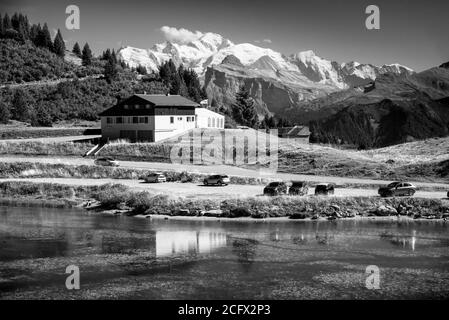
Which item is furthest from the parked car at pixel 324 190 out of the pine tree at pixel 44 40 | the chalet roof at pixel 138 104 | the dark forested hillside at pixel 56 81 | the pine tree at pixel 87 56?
the pine tree at pixel 44 40

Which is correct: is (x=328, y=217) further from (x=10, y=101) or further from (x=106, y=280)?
(x=10, y=101)

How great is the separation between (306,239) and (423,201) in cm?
1760

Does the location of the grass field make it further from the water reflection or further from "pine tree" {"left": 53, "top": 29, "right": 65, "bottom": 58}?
A: "pine tree" {"left": 53, "top": 29, "right": 65, "bottom": 58}

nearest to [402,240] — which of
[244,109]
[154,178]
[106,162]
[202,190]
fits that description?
[202,190]

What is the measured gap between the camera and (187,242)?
40219mm

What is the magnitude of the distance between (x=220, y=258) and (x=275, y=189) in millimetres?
21076

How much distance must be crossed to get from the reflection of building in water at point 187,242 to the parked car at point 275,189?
13.1 metres

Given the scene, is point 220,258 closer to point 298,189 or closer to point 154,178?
point 298,189

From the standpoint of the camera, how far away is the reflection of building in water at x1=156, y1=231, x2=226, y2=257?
3768 cm

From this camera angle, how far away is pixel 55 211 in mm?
54781

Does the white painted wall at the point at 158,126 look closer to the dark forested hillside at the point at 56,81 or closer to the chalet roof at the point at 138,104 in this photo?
the chalet roof at the point at 138,104

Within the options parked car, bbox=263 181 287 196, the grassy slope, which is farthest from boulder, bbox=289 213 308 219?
parked car, bbox=263 181 287 196

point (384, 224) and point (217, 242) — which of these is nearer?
point (217, 242)
